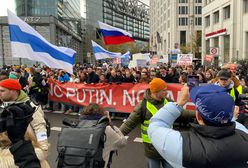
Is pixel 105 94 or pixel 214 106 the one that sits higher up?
pixel 214 106

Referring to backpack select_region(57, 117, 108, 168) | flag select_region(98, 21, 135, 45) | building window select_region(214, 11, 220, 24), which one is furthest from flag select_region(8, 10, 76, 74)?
building window select_region(214, 11, 220, 24)

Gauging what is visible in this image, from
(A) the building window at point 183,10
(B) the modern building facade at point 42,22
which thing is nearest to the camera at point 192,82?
(B) the modern building facade at point 42,22

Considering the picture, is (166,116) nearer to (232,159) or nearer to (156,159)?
(232,159)

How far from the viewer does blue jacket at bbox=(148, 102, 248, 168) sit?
1.91m

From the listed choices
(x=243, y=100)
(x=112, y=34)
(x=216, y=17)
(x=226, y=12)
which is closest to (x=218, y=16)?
(x=216, y=17)

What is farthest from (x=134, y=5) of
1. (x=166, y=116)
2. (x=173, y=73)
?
(x=166, y=116)

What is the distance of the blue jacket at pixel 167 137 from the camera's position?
1915mm

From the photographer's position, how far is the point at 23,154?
3018 mm

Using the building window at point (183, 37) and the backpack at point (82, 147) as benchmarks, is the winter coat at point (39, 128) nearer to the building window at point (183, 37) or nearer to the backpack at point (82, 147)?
the backpack at point (82, 147)

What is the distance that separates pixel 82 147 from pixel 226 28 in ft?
151

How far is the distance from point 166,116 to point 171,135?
0.19 m

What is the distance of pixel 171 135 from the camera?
1965mm

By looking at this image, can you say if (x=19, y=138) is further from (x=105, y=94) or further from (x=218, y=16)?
(x=218, y=16)

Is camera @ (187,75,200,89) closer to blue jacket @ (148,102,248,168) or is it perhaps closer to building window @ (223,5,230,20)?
blue jacket @ (148,102,248,168)
